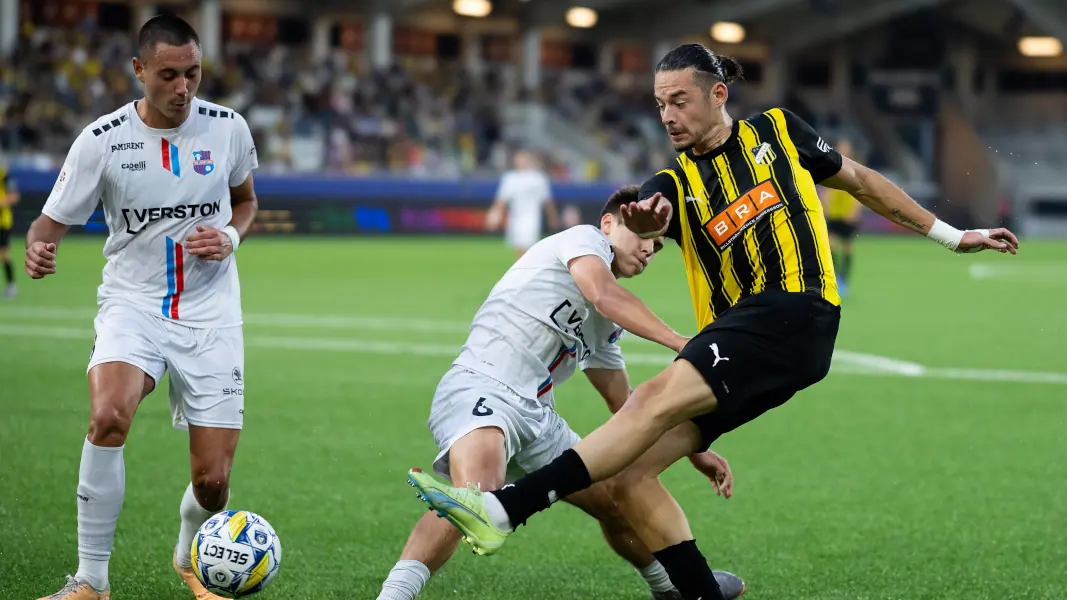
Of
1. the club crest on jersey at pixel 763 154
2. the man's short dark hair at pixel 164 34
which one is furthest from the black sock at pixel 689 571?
the man's short dark hair at pixel 164 34

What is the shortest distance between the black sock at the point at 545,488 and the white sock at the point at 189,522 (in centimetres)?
Result: 156

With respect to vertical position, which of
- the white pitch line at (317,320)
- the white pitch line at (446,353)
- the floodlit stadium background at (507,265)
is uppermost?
the floodlit stadium background at (507,265)

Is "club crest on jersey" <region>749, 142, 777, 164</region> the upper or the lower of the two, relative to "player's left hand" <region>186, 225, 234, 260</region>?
upper

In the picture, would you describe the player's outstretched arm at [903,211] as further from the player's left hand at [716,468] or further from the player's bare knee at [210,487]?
the player's bare knee at [210,487]

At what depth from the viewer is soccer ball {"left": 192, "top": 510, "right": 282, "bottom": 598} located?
5.06m

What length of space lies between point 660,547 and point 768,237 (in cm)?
126

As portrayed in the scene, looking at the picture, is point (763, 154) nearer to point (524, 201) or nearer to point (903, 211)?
point (903, 211)

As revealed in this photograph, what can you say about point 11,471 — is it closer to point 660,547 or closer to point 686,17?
point 660,547

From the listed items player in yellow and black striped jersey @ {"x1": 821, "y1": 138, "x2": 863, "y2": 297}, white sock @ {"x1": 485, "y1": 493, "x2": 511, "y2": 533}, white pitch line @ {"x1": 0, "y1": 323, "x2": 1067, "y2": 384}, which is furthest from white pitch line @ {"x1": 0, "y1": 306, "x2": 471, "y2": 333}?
white sock @ {"x1": 485, "y1": 493, "x2": 511, "y2": 533}

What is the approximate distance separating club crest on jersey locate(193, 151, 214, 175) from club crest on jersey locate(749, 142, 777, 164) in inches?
92.2

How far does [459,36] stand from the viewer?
163ft

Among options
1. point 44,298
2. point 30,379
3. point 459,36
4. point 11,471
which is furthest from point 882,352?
point 459,36

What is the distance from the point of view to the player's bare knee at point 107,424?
5.17 meters

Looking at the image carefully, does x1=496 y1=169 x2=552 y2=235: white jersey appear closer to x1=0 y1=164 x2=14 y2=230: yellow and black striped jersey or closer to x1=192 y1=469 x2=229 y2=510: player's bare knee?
x1=0 y1=164 x2=14 y2=230: yellow and black striped jersey
